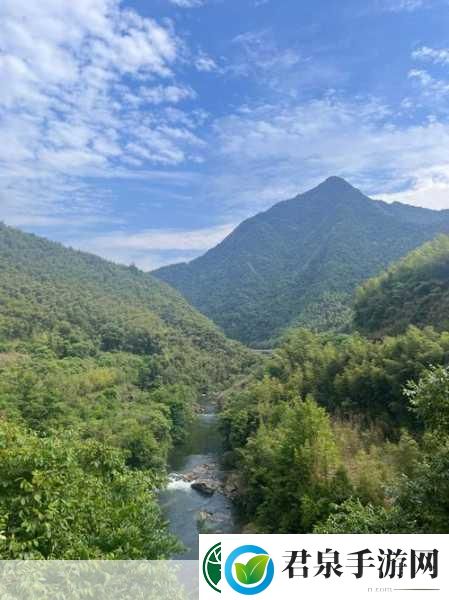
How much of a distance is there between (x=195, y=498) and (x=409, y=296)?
1196 inches

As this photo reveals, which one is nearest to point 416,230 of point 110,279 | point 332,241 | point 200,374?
point 332,241

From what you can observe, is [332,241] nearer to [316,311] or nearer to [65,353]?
[316,311]

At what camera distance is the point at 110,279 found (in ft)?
502

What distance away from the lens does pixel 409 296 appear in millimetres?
48000

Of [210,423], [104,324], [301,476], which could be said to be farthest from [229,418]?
[104,324]

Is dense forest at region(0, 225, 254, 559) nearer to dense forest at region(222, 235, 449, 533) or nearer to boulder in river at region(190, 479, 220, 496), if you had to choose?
boulder in river at region(190, 479, 220, 496)

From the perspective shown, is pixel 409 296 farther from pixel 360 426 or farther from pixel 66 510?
pixel 66 510

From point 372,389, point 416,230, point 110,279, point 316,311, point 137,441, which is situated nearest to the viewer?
point 372,389

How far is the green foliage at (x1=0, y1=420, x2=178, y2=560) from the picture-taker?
707cm

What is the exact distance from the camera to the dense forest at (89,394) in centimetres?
805

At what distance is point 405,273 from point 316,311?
183 feet

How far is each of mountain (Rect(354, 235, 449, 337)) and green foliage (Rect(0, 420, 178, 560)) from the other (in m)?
34.4

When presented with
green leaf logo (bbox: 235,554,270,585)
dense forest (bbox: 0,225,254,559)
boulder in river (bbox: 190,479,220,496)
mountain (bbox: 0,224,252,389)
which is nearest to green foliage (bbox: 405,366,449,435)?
green leaf logo (bbox: 235,554,270,585)

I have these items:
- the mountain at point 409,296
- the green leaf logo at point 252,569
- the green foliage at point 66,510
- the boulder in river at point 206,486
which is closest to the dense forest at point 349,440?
the boulder in river at point 206,486
